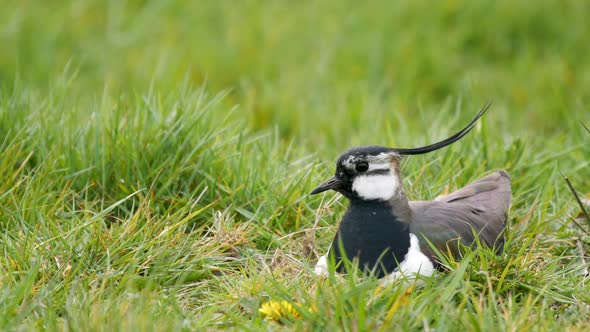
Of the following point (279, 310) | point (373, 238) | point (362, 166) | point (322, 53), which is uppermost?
point (362, 166)

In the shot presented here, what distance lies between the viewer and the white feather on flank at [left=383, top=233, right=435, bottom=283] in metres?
3.33

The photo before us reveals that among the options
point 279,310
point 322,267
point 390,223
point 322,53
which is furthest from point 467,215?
point 322,53

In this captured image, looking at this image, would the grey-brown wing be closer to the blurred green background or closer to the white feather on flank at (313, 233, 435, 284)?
the white feather on flank at (313, 233, 435, 284)

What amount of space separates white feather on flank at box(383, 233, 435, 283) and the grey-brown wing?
45 millimetres

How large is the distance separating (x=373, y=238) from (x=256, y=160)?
101 centimetres

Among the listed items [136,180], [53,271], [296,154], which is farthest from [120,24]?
[53,271]

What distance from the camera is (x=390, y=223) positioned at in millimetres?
3498

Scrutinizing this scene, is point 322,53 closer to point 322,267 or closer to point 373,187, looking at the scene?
point 373,187

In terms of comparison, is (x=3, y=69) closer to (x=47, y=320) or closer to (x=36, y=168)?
(x=36, y=168)

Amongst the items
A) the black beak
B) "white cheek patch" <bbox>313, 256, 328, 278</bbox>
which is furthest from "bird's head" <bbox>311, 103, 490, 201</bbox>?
"white cheek patch" <bbox>313, 256, 328, 278</bbox>

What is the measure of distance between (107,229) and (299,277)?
923mm

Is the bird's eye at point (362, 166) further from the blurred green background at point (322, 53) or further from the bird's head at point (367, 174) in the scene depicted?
the blurred green background at point (322, 53)

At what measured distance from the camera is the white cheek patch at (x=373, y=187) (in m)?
3.56

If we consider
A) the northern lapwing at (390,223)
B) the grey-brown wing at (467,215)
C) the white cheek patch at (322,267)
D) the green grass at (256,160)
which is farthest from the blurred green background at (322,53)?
the white cheek patch at (322,267)
